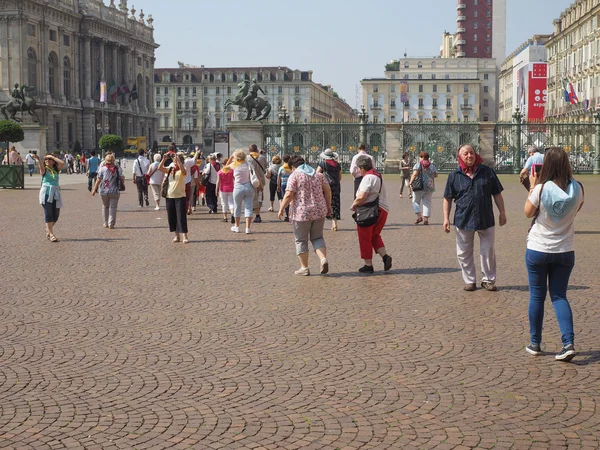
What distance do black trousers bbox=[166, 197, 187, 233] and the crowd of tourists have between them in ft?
0.06

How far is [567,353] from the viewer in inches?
268

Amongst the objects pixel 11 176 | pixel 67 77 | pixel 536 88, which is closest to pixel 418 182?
pixel 11 176

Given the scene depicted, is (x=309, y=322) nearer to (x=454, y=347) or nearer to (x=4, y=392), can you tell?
(x=454, y=347)

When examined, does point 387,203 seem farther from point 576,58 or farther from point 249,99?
point 576,58

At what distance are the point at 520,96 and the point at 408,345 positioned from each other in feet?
311

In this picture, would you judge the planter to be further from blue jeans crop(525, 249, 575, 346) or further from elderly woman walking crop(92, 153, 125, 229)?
blue jeans crop(525, 249, 575, 346)

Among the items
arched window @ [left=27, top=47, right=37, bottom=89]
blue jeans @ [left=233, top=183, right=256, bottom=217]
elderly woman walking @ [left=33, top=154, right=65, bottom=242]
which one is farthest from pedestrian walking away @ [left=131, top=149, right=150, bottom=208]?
arched window @ [left=27, top=47, right=37, bottom=89]

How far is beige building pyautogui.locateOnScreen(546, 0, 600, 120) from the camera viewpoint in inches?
2938

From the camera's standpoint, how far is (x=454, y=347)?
7.39m

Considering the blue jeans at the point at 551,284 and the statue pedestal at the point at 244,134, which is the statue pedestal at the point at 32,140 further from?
the blue jeans at the point at 551,284

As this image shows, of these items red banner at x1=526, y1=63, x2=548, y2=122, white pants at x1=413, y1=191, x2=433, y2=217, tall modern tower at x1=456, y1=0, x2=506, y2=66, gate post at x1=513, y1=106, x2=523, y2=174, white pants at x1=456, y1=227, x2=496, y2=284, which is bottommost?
white pants at x1=456, y1=227, x2=496, y2=284

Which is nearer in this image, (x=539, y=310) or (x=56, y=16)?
(x=539, y=310)

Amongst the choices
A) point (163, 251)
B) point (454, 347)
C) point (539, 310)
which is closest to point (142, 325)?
point (454, 347)

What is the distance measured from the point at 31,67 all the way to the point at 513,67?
6581cm
